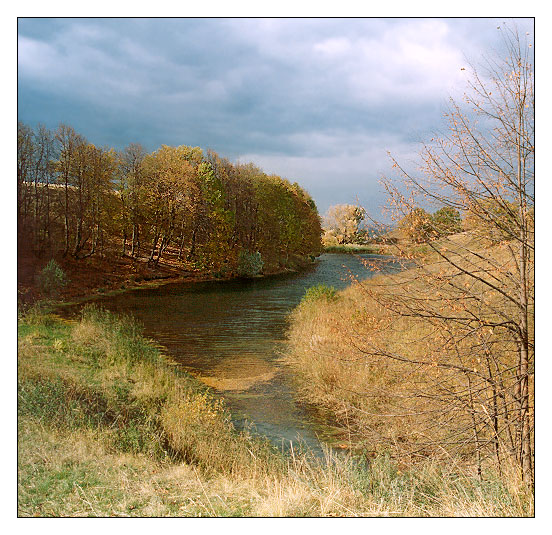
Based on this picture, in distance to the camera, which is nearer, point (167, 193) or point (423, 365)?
point (423, 365)

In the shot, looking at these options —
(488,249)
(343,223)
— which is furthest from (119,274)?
(488,249)

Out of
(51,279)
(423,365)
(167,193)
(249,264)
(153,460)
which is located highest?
(167,193)

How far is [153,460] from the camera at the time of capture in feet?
11.9

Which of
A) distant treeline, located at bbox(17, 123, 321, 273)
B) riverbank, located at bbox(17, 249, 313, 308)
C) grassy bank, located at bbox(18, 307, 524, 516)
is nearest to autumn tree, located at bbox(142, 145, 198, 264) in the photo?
distant treeline, located at bbox(17, 123, 321, 273)

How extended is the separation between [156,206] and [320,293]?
1860mm

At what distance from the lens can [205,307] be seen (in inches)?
189

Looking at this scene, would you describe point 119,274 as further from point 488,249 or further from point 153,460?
point 488,249

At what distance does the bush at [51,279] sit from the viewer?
4004mm

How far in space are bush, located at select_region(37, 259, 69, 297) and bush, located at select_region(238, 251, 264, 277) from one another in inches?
65.0

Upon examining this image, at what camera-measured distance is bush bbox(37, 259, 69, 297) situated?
400 centimetres

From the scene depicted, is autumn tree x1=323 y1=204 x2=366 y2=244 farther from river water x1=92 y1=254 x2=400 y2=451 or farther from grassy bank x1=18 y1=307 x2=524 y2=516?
grassy bank x1=18 y1=307 x2=524 y2=516

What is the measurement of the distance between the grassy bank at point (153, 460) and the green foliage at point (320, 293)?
56.3 inches
